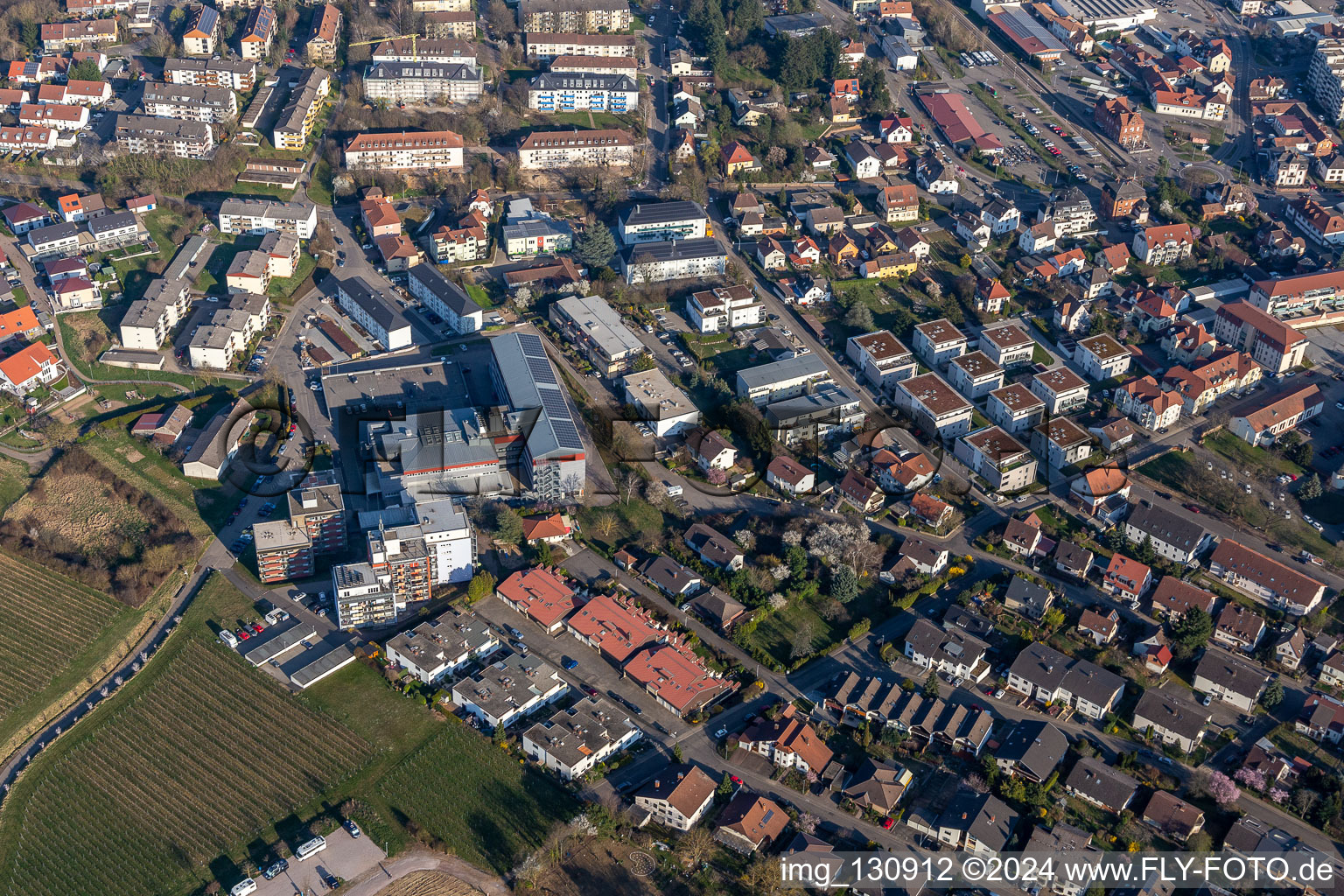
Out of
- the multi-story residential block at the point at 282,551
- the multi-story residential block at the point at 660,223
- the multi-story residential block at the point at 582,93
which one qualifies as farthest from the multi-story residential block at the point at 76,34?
the multi-story residential block at the point at 282,551

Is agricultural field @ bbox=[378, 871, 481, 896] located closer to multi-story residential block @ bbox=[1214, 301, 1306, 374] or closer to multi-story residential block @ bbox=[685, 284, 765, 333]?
multi-story residential block @ bbox=[685, 284, 765, 333]

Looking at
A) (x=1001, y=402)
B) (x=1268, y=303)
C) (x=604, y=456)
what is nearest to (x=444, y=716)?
(x=604, y=456)

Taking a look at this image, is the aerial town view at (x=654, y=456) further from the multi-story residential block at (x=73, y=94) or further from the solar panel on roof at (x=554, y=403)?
the solar panel on roof at (x=554, y=403)

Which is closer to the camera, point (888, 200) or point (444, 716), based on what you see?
point (444, 716)

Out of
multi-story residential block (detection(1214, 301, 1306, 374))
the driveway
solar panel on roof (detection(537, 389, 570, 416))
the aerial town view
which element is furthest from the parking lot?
multi-story residential block (detection(1214, 301, 1306, 374))

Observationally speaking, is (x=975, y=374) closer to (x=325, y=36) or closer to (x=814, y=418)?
(x=814, y=418)

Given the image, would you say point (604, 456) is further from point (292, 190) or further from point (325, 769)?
point (292, 190)
